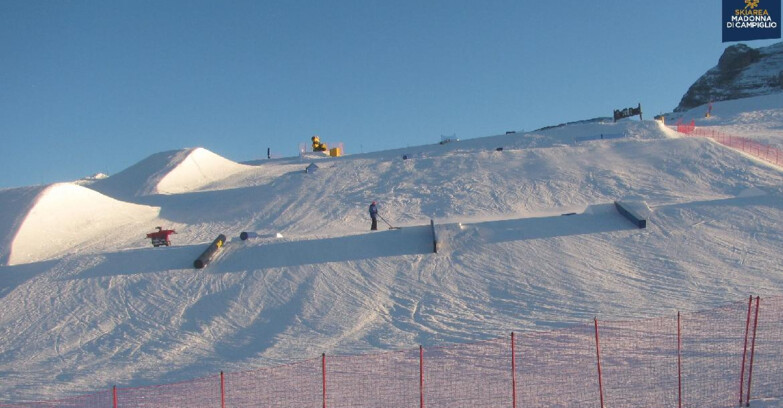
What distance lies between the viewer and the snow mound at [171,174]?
98.9 ft

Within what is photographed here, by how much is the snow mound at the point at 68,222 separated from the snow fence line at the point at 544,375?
1148cm

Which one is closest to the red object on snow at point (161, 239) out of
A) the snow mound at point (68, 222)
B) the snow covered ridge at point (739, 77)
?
the snow mound at point (68, 222)

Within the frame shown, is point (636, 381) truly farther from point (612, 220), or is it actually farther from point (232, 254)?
point (232, 254)

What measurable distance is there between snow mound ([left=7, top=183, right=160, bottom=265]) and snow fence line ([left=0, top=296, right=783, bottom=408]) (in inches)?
452

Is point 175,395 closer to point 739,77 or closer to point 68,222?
point 68,222

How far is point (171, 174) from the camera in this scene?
1225 inches

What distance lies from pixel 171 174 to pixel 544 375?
25.1 m

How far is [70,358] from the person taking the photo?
12500 millimetres

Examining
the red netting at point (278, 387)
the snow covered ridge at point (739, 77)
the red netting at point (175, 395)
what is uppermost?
the snow covered ridge at point (739, 77)

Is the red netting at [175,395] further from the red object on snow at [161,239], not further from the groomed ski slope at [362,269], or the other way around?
the red object on snow at [161,239]

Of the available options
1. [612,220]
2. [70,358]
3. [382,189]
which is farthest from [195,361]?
[382,189]

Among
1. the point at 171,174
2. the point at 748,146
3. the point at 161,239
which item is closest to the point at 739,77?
the point at 748,146

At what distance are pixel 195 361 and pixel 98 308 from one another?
4108mm

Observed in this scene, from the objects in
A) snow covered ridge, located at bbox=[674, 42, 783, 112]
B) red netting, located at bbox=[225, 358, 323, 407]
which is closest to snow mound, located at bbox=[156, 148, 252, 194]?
red netting, located at bbox=[225, 358, 323, 407]
